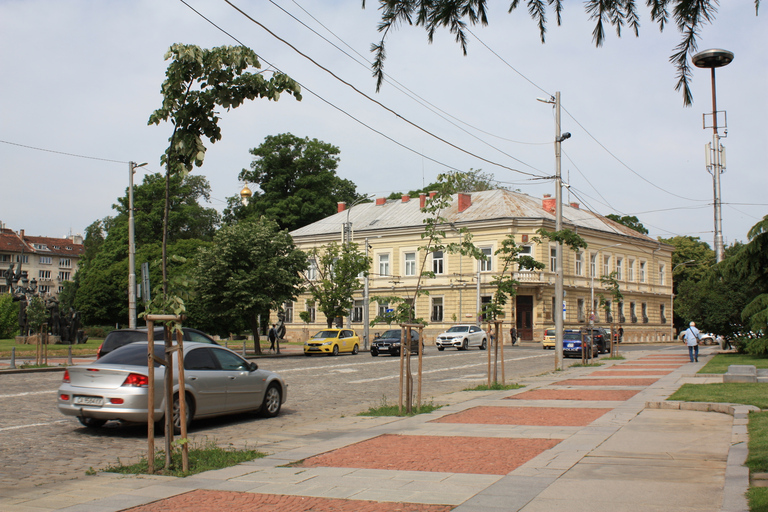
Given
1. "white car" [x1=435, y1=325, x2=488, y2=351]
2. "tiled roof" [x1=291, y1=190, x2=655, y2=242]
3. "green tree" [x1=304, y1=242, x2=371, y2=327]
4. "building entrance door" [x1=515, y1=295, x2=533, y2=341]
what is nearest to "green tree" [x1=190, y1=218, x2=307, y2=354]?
"green tree" [x1=304, y1=242, x2=371, y2=327]

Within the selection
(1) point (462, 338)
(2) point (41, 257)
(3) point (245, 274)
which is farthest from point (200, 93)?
(2) point (41, 257)

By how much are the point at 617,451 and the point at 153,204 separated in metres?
67.6

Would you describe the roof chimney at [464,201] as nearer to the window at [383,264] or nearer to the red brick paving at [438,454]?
the window at [383,264]

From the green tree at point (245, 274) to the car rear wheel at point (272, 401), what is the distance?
79.7 feet

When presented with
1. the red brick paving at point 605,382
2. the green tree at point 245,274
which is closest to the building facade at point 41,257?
the green tree at point 245,274

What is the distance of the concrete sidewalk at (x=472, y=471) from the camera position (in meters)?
6.72

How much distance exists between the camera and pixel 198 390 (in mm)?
12023

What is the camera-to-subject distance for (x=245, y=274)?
38.4 m

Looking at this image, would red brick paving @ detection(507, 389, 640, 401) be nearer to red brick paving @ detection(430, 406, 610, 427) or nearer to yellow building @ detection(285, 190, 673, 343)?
red brick paving @ detection(430, 406, 610, 427)

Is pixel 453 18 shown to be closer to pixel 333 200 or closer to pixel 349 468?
pixel 349 468

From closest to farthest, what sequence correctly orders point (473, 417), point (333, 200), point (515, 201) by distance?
point (473, 417), point (515, 201), point (333, 200)

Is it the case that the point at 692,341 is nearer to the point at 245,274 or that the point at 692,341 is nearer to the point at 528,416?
the point at 528,416

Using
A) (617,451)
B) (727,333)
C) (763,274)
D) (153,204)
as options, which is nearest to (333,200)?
(153,204)

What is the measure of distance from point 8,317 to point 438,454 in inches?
1929
